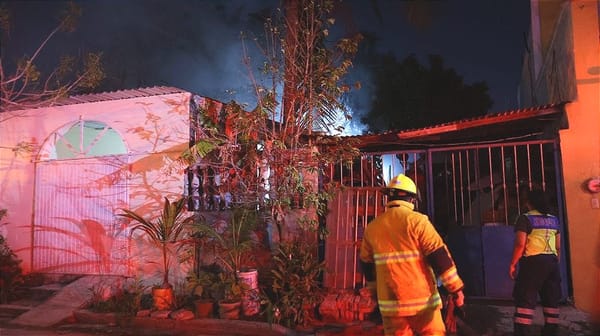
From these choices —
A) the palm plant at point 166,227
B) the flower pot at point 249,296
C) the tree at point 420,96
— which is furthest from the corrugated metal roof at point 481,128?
the tree at point 420,96

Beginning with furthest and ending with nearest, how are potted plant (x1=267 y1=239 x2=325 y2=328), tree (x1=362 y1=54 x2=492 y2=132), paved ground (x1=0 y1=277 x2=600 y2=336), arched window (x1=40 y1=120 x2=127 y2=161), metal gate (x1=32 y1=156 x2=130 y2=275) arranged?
tree (x1=362 y1=54 x2=492 y2=132), arched window (x1=40 y1=120 x2=127 y2=161), metal gate (x1=32 y1=156 x2=130 y2=275), potted plant (x1=267 y1=239 x2=325 y2=328), paved ground (x1=0 y1=277 x2=600 y2=336)

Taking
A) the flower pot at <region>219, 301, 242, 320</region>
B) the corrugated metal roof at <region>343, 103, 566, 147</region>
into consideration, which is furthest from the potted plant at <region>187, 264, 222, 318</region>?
the corrugated metal roof at <region>343, 103, 566, 147</region>

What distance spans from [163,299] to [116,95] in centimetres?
420

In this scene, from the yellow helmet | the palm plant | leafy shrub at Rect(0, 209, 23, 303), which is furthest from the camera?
leafy shrub at Rect(0, 209, 23, 303)

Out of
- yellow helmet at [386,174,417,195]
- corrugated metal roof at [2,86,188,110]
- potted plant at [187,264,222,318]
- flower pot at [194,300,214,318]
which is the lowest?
flower pot at [194,300,214,318]

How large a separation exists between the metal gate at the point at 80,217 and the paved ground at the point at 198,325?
1035 millimetres

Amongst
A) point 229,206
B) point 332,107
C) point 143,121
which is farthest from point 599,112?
point 143,121

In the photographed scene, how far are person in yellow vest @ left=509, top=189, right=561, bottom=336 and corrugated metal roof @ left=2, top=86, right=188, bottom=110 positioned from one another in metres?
6.33

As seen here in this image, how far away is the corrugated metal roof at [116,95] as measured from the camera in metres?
8.85

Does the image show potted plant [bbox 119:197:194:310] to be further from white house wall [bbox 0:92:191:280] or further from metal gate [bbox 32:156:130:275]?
metal gate [bbox 32:156:130:275]

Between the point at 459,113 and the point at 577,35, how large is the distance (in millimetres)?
11897

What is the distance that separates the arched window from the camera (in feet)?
32.4

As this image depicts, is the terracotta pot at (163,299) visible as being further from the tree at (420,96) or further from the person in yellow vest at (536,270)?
the tree at (420,96)

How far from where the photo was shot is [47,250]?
984cm
